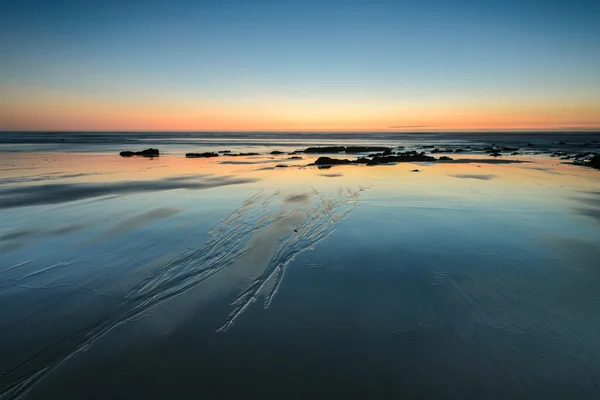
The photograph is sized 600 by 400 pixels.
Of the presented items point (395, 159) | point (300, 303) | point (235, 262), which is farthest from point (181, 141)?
point (300, 303)

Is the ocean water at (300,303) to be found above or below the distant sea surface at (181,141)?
above

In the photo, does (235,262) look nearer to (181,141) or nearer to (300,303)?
(300,303)

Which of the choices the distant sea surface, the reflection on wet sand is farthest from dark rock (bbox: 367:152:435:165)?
the distant sea surface

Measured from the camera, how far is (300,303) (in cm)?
546

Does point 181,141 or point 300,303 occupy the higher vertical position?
point 300,303

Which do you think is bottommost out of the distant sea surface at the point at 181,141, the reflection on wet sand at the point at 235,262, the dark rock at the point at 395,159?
the distant sea surface at the point at 181,141

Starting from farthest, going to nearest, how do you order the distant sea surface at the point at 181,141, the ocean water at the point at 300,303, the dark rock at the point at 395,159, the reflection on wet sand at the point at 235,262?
the distant sea surface at the point at 181,141 → the dark rock at the point at 395,159 → the reflection on wet sand at the point at 235,262 → the ocean water at the point at 300,303

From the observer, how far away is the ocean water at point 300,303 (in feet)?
12.5

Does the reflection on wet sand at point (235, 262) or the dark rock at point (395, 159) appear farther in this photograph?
the dark rock at point (395, 159)

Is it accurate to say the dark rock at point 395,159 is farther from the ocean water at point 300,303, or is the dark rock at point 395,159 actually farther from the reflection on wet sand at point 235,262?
the ocean water at point 300,303

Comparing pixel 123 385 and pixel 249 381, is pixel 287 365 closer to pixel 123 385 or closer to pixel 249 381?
pixel 249 381

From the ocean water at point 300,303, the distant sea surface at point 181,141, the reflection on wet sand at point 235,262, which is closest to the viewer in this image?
the ocean water at point 300,303

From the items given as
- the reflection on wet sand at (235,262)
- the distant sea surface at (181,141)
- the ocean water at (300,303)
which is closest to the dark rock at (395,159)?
the reflection on wet sand at (235,262)

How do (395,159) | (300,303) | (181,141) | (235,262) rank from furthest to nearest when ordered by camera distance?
(181,141) < (395,159) < (235,262) < (300,303)
